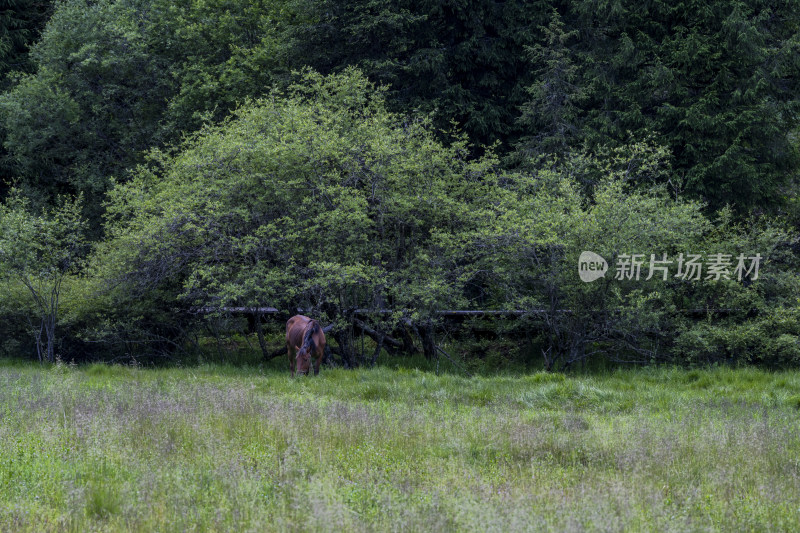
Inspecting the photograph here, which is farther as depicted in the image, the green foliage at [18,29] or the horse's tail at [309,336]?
the green foliage at [18,29]

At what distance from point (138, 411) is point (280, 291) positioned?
272 inches

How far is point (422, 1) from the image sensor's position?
23844mm

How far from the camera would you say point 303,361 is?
13977 millimetres

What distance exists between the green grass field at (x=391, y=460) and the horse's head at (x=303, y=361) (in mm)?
2042

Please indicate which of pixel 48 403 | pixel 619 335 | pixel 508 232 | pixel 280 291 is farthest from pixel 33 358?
pixel 619 335

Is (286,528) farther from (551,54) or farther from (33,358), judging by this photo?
(551,54)

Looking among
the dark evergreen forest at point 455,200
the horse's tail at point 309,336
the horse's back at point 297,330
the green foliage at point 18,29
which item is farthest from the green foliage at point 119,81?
the horse's tail at point 309,336

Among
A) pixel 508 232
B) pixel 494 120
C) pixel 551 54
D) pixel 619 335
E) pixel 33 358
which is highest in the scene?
pixel 551 54

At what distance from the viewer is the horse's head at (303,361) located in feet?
45.6

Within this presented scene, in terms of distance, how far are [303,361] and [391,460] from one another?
7266 mm

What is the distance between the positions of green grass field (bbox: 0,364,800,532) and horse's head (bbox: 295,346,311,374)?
2.04 metres

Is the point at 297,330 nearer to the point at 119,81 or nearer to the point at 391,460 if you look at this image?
the point at 391,460

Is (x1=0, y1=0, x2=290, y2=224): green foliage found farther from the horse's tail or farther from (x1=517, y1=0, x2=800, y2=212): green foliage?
the horse's tail

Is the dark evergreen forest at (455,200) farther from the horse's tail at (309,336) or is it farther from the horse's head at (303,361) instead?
the horse's head at (303,361)
